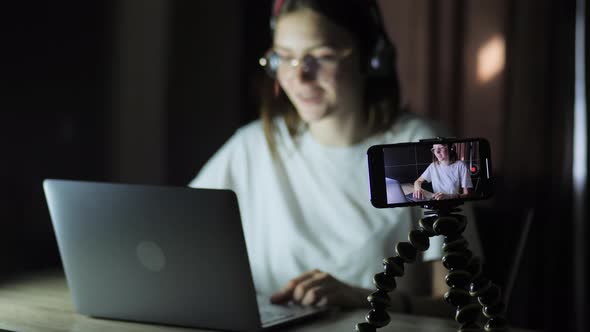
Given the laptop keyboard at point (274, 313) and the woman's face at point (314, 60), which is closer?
the laptop keyboard at point (274, 313)

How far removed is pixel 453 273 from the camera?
778mm

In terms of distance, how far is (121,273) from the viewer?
3.14 feet

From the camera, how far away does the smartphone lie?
749 mm

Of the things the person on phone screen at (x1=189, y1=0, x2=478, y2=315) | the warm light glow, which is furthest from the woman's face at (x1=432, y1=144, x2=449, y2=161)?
the warm light glow

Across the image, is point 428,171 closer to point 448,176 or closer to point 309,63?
point 448,176

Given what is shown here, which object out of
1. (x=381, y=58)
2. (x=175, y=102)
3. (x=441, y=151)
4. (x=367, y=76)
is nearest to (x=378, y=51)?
(x=381, y=58)

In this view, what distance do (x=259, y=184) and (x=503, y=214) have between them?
0.61 m

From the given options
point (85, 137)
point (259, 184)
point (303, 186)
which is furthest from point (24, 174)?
point (303, 186)

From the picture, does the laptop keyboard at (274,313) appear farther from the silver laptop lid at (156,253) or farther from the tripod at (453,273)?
the tripod at (453,273)

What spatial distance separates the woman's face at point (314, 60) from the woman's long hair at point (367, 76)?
2cm

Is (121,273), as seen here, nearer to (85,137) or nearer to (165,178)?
(85,137)

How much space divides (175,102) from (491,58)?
43.4 inches

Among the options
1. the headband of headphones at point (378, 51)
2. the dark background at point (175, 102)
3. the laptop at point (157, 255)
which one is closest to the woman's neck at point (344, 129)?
the headband of headphones at point (378, 51)

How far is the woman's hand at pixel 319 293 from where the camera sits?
109 centimetres
